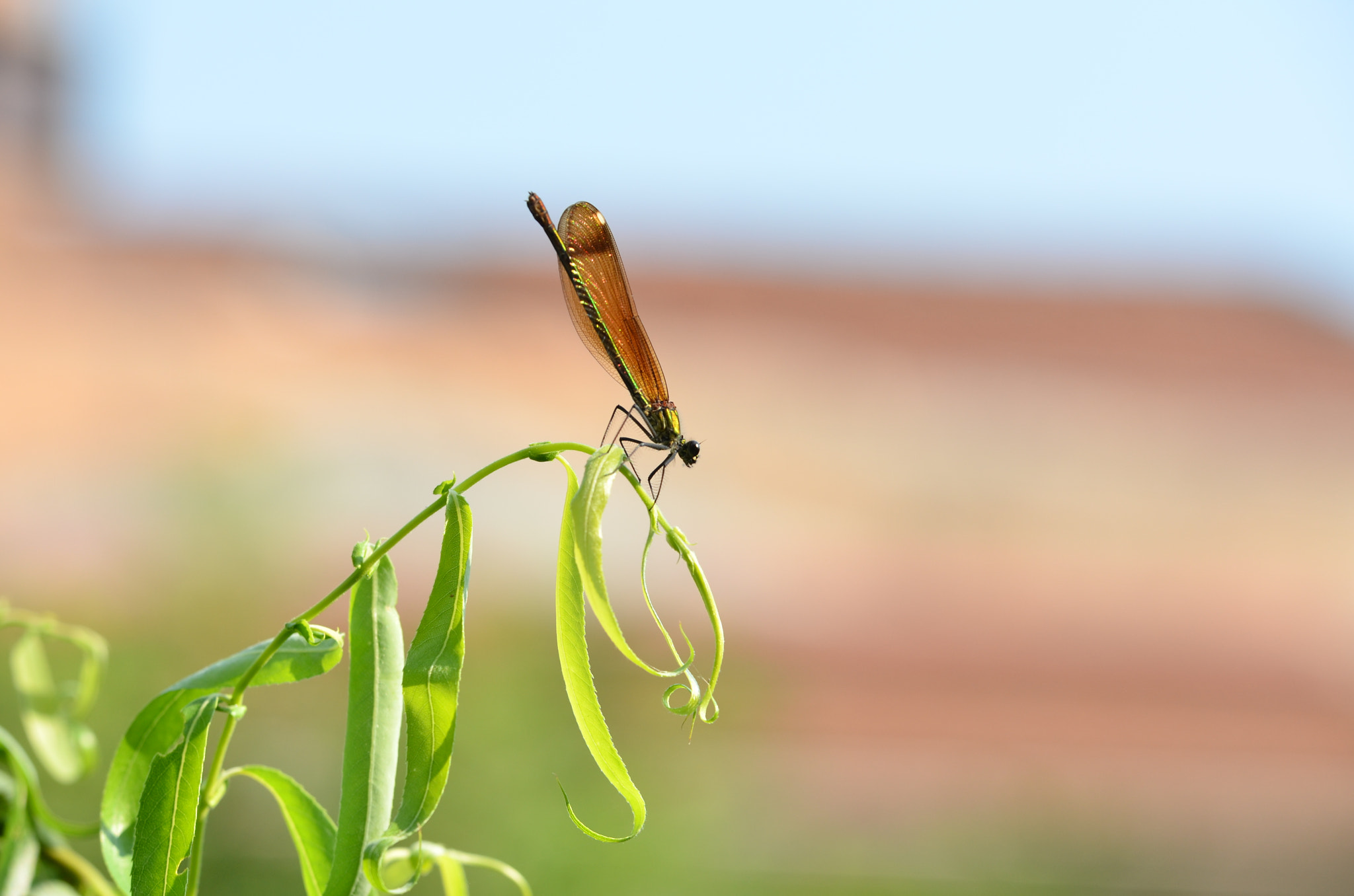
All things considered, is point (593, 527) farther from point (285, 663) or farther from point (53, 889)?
point (53, 889)

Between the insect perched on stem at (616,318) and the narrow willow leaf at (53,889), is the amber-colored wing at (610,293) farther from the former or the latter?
the narrow willow leaf at (53,889)

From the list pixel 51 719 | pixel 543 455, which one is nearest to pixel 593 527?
pixel 543 455

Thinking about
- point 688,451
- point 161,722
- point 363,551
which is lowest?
point 161,722

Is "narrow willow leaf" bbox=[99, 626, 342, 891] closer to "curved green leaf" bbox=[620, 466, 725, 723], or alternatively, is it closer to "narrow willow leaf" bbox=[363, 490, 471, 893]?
"narrow willow leaf" bbox=[363, 490, 471, 893]

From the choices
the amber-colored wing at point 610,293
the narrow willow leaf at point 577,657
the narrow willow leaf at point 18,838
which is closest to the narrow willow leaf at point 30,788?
the narrow willow leaf at point 18,838

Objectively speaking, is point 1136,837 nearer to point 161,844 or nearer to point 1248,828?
point 1248,828

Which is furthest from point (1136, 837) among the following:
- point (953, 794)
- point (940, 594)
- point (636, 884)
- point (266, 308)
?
point (266, 308)
